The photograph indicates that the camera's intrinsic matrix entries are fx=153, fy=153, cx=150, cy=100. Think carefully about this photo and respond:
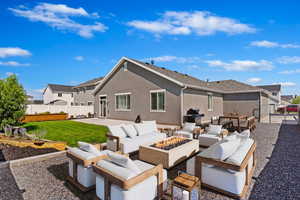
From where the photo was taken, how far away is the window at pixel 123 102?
565 inches

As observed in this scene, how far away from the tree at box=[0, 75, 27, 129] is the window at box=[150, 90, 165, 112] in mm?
8169

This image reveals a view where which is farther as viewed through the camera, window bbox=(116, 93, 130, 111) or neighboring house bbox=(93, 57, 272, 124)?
window bbox=(116, 93, 130, 111)

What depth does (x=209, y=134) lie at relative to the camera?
6.36m

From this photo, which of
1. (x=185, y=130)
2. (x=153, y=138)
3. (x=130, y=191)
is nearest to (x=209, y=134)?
(x=185, y=130)

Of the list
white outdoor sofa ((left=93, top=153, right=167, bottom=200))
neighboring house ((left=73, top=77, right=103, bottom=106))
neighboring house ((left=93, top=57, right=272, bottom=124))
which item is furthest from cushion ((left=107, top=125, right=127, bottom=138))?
neighboring house ((left=73, top=77, right=103, bottom=106))

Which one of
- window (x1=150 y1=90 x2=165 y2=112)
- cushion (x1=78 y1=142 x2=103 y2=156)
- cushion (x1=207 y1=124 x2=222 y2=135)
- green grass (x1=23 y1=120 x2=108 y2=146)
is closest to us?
cushion (x1=78 y1=142 x2=103 y2=156)

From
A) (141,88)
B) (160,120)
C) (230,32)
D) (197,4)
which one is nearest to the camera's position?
(197,4)

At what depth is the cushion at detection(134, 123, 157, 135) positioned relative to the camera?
239 inches

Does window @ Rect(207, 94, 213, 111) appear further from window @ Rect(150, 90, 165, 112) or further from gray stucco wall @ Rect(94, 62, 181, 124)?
window @ Rect(150, 90, 165, 112)

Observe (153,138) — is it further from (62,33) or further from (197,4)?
(62,33)

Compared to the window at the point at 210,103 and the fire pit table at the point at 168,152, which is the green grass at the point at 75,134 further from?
the window at the point at 210,103

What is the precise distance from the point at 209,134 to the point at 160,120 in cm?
585

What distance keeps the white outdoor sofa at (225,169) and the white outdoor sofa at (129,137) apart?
2299 millimetres

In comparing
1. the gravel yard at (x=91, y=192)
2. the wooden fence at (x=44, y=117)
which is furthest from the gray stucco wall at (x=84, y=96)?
the gravel yard at (x=91, y=192)
